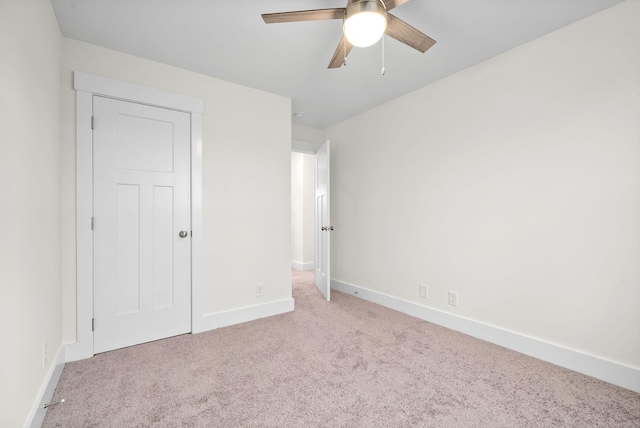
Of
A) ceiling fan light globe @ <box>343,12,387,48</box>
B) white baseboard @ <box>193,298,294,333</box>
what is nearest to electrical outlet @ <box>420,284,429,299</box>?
white baseboard @ <box>193,298,294,333</box>

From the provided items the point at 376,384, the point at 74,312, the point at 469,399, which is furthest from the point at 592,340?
the point at 74,312

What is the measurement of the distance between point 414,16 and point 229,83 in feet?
5.89

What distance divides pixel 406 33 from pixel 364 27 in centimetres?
44

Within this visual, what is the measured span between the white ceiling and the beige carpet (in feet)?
7.84

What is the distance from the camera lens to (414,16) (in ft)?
6.43

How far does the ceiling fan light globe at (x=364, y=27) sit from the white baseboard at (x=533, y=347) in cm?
242

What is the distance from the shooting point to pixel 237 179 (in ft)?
9.77

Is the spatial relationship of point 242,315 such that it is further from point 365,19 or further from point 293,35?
point 365,19

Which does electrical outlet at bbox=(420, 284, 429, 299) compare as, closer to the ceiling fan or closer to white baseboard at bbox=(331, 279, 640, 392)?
white baseboard at bbox=(331, 279, 640, 392)

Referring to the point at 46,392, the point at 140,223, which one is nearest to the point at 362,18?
the point at 140,223

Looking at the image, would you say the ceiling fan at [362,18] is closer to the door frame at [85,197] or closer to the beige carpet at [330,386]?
the door frame at [85,197]

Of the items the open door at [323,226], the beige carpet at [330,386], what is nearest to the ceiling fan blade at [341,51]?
the open door at [323,226]

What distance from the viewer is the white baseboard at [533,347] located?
1855mm

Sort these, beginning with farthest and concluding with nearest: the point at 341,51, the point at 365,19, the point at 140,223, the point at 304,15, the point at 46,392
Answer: the point at 140,223
the point at 341,51
the point at 46,392
the point at 304,15
the point at 365,19
